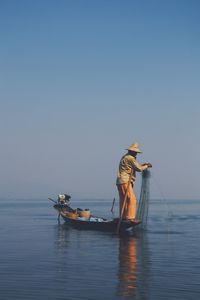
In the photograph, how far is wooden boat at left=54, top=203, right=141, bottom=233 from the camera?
28.0 m

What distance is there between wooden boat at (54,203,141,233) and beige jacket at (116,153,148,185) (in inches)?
95.6

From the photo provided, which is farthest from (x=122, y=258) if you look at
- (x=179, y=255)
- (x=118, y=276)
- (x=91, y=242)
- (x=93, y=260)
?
(x=91, y=242)

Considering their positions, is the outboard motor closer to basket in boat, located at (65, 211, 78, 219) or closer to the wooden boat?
the wooden boat

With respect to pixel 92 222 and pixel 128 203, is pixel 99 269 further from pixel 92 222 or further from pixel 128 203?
pixel 92 222

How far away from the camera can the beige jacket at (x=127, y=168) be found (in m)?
27.7

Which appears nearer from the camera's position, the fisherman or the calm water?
the calm water

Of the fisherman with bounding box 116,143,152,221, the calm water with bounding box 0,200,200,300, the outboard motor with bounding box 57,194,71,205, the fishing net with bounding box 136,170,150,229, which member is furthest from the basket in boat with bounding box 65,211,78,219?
the calm water with bounding box 0,200,200,300

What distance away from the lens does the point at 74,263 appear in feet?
57.7

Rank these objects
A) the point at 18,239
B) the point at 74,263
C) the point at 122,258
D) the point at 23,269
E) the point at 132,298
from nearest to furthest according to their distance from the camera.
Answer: the point at 132,298, the point at 23,269, the point at 74,263, the point at 122,258, the point at 18,239

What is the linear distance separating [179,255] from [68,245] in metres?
6.03

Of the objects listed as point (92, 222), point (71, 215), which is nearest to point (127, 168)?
point (92, 222)

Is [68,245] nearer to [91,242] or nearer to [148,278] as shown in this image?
[91,242]

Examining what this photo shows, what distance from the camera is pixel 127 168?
28.0 meters

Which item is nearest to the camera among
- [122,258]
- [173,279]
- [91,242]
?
[173,279]
